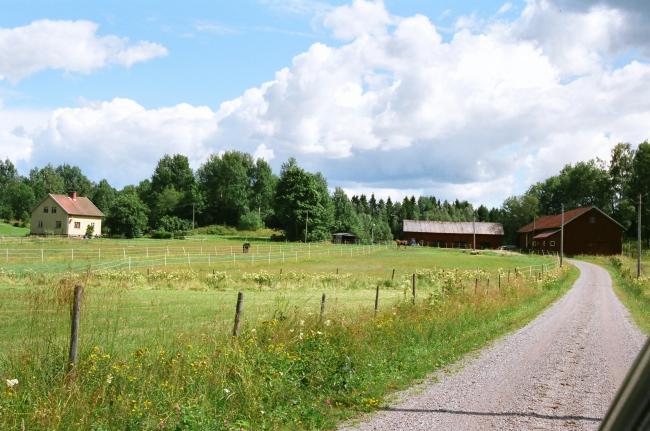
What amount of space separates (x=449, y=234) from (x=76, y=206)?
78668mm

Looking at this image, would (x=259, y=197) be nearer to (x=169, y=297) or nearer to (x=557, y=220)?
(x=557, y=220)

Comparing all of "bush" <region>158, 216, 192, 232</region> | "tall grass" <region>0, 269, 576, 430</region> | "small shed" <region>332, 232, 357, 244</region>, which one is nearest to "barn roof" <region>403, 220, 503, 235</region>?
"small shed" <region>332, 232, 357, 244</region>

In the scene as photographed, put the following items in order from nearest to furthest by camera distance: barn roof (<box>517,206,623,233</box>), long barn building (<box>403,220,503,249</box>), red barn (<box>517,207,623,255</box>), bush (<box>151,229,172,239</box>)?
barn roof (<box>517,206,623,233</box>) < red barn (<box>517,207,623,255</box>) < bush (<box>151,229,172,239</box>) < long barn building (<box>403,220,503,249</box>)

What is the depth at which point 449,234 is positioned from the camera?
132 m

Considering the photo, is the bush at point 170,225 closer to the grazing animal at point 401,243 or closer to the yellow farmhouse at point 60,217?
the yellow farmhouse at point 60,217

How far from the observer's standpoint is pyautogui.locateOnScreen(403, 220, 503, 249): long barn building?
131500 mm

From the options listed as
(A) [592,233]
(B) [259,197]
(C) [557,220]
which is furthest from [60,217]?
(A) [592,233]

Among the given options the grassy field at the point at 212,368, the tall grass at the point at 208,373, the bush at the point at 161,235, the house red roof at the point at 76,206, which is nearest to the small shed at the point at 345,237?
the bush at the point at 161,235

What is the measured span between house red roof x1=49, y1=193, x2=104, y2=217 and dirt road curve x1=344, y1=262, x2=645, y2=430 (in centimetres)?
10747

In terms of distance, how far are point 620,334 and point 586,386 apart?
809 cm

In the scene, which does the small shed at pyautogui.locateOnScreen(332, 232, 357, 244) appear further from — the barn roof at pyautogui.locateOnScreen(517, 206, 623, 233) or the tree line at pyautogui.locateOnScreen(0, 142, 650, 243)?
the barn roof at pyautogui.locateOnScreen(517, 206, 623, 233)

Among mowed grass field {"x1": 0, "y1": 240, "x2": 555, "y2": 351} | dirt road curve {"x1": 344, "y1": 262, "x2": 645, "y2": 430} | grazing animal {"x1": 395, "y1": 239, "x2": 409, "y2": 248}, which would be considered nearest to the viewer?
dirt road curve {"x1": 344, "y1": 262, "x2": 645, "y2": 430}

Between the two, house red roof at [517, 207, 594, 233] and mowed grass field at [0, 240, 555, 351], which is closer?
mowed grass field at [0, 240, 555, 351]

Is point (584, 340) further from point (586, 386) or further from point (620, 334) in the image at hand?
point (586, 386)
